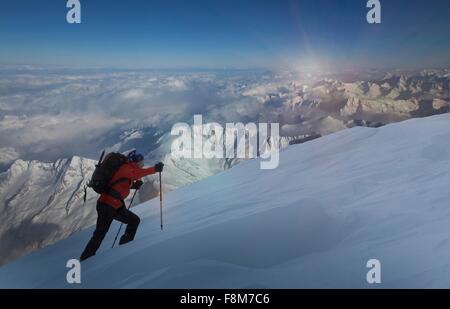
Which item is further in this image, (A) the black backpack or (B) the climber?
(B) the climber

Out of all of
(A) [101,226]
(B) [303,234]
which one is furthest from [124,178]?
(B) [303,234]

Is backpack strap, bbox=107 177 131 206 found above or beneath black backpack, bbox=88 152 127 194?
beneath

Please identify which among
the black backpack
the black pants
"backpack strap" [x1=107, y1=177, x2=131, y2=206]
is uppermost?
the black backpack

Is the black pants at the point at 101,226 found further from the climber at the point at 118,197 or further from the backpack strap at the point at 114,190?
the backpack strap at the point at 114,190

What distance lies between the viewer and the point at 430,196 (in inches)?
191

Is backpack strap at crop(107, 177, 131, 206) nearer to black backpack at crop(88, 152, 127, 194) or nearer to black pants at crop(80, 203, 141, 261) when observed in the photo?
black backpack at crop(88, 152, 127, 194)

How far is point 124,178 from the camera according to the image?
5.86 metres

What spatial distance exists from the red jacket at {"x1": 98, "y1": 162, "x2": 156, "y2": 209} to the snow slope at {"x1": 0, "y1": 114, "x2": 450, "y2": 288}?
731mm

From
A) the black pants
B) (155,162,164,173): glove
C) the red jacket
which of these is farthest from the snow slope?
(155,162,164,173): glove

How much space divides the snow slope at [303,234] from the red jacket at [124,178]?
2.40ft

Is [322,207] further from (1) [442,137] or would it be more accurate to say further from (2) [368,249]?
(1) [442,137]

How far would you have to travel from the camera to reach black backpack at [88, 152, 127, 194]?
5715mm
